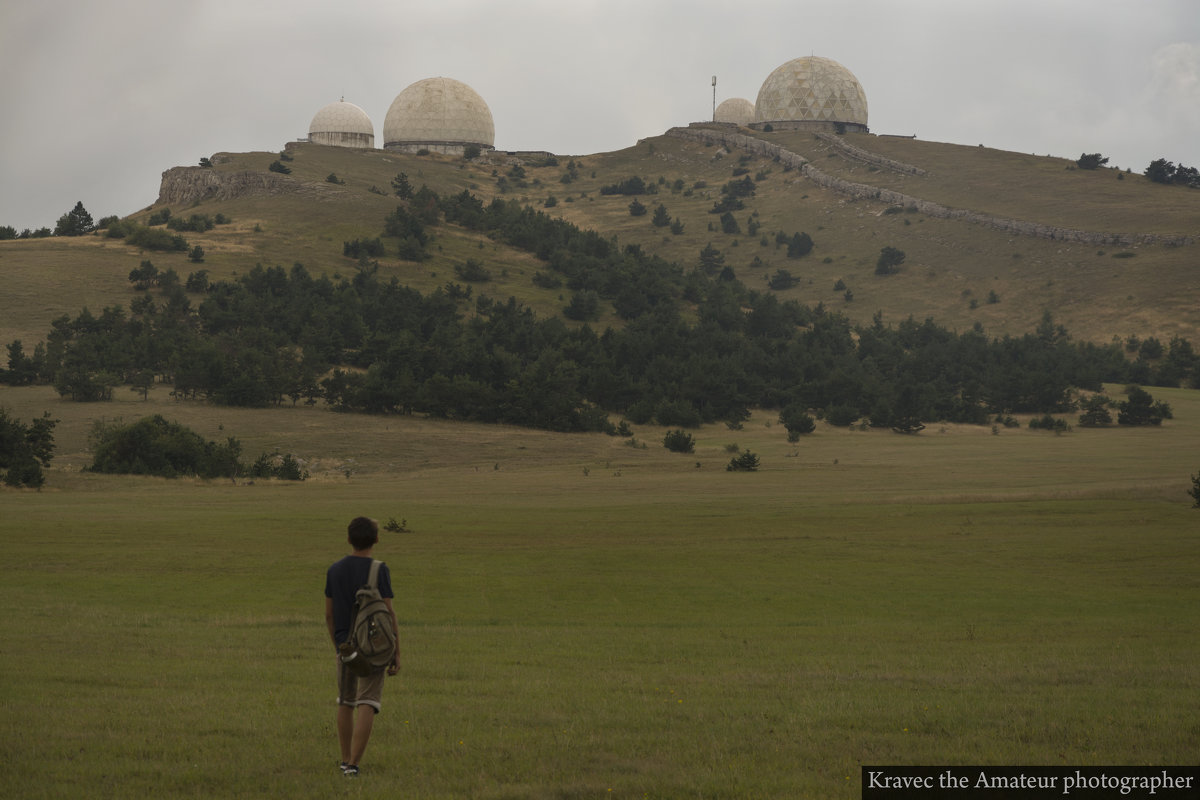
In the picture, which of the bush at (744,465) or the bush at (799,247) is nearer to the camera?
the bush at (744,465)

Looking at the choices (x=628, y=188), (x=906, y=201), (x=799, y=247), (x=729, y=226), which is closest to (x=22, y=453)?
(x=799, y=247)

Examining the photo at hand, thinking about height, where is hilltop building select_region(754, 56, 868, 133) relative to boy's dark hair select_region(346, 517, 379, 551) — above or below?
above

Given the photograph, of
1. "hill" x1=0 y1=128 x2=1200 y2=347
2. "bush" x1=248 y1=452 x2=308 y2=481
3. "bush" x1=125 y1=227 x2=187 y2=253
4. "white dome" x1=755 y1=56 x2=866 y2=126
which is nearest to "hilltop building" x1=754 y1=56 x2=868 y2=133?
"white dome" x1=755 y1=56 x2=866 y2=126

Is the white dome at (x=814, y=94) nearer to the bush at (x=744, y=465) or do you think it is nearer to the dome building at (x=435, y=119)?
the dome building at (x=435, y=119)

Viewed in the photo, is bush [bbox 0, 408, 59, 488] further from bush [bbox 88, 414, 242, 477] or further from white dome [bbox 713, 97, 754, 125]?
white dome [bbox 713, 97, 754, 125]

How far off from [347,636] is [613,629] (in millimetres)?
10548

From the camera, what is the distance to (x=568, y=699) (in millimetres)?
12016

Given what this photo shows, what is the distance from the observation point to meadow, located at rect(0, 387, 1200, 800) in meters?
9.38

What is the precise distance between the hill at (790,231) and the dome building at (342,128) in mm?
11547

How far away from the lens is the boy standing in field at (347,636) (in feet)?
28.8

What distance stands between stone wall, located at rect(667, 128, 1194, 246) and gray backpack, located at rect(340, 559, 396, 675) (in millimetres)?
118333

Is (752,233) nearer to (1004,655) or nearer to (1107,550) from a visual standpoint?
(1107,550)

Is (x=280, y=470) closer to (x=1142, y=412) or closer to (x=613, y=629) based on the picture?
(x=613, y=629)

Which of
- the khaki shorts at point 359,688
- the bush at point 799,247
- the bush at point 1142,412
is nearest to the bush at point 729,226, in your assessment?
the bush at point 799,247
